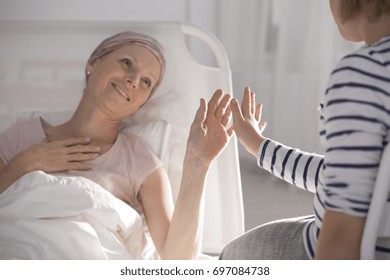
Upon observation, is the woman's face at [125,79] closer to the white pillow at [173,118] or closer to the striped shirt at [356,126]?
the white pillow at [173,118]

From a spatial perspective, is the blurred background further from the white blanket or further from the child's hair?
the child's hair

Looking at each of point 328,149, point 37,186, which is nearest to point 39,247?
point 37,186

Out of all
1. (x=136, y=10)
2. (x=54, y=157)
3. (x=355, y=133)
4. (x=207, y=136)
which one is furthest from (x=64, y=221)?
(x=136, y=10)

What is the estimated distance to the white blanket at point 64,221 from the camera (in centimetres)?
112

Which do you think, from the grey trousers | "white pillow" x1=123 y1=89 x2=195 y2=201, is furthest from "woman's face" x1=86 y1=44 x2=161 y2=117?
the grey trousers

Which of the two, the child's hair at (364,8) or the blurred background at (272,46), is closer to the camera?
the child's hair at (364,8)

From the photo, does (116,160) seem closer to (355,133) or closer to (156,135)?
(156,135)

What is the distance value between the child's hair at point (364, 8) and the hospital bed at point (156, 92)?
70 centimetres

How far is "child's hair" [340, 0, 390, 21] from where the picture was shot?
81cm

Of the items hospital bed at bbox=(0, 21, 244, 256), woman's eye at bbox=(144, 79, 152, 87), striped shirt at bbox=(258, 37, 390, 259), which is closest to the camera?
striped shirt at bbox=(258, 37, 390, 259)

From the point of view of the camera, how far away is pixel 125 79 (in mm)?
1374

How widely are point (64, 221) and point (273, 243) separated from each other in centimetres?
40

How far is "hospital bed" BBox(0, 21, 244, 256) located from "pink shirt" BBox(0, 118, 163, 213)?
0.42 feet

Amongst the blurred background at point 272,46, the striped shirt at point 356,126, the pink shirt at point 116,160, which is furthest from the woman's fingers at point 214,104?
the blurred background at point 272,46
